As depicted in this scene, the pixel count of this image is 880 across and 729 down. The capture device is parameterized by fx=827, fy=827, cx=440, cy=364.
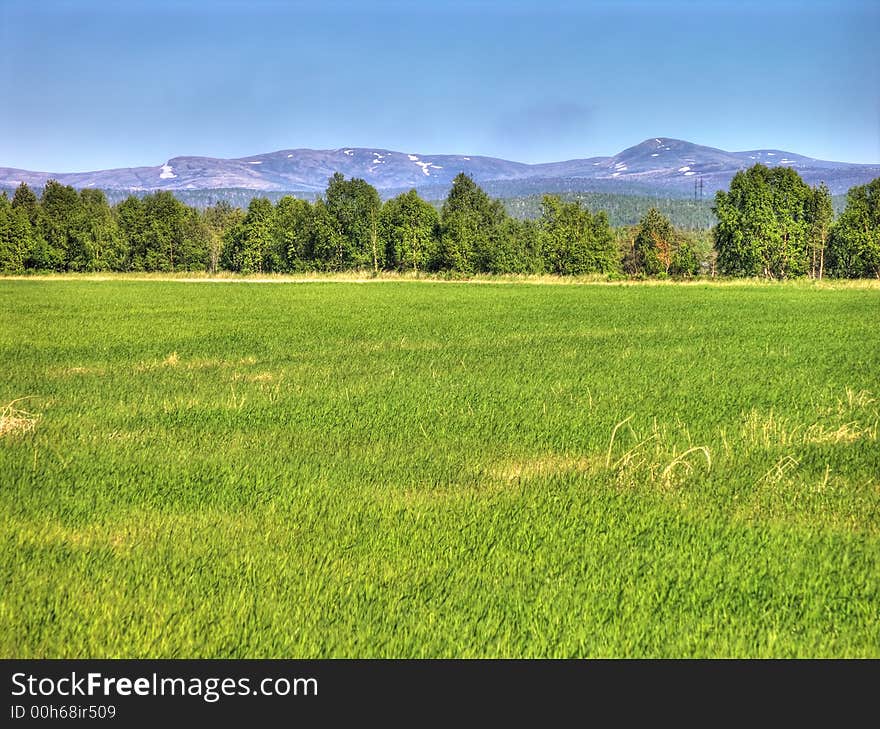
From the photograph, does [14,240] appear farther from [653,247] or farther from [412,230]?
[653,247]

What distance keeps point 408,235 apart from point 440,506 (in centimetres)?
7419

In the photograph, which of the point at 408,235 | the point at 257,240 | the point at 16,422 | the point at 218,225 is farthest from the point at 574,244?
the point at 218,225

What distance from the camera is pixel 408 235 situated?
268ft

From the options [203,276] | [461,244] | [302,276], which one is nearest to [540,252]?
[461,244]

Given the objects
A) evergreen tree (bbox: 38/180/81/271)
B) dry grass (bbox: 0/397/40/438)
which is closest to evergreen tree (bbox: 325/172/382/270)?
evergreen tree (bbox: 38/180/81/271)

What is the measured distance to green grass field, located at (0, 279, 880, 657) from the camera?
618 centimetres

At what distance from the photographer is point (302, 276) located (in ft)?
240

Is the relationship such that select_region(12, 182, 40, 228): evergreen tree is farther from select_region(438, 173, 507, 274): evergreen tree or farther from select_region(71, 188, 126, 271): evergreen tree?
select_region(438, 173, 507, 274): evergreen tree

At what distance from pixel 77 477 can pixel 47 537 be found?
2.18m

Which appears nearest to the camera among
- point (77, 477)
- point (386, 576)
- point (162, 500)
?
point (386, 576)

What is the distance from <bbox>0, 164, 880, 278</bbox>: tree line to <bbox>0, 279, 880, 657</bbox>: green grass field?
55926 millimetres

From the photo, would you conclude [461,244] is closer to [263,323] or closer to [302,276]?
[302,276]

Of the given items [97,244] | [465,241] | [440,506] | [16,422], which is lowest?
[440,506]

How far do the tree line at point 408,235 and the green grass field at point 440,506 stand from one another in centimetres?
5593
